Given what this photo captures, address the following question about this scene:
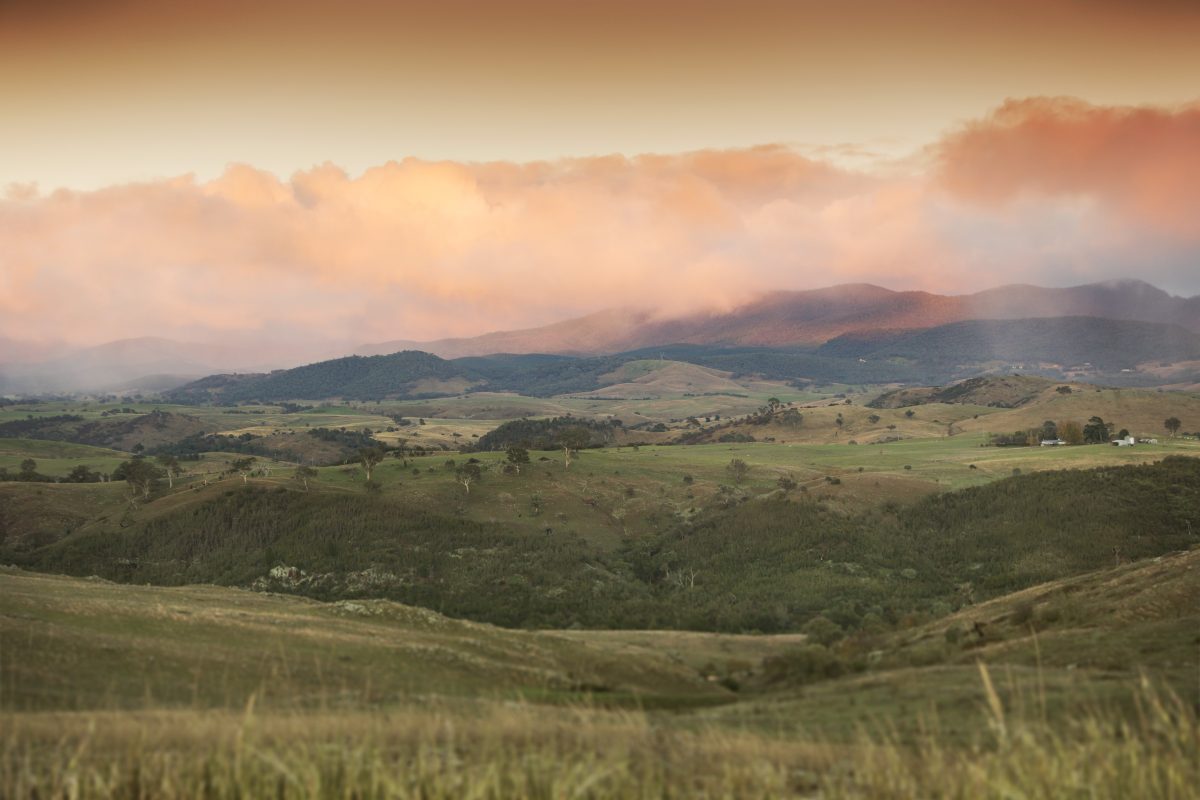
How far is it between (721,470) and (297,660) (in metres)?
143

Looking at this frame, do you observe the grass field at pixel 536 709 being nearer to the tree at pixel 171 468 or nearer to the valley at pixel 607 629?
the valley at pixel 607 629

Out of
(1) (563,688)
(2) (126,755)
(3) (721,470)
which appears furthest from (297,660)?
(3) (721,470)

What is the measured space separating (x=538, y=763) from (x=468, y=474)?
139339mm

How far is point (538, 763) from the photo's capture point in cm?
1455

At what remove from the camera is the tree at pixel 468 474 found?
484ft

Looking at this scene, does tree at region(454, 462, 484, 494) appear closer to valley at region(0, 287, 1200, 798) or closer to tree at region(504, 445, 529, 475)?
valley at region(0, 287, 1200, 798)

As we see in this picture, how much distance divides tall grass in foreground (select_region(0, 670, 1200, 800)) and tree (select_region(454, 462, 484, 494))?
426 ft

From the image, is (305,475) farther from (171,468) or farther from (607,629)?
(607,629)

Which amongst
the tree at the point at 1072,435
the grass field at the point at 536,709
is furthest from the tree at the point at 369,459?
the tree at the point at 1072,435

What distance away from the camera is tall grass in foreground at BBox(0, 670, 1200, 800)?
12414 mm

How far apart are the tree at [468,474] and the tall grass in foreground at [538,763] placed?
426 ft

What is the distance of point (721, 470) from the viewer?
169m

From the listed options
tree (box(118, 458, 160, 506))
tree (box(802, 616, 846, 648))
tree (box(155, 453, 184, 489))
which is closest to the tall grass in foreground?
tree (box(802, 616, 846, 648))

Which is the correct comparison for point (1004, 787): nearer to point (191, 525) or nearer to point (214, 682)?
point (214, 682)
